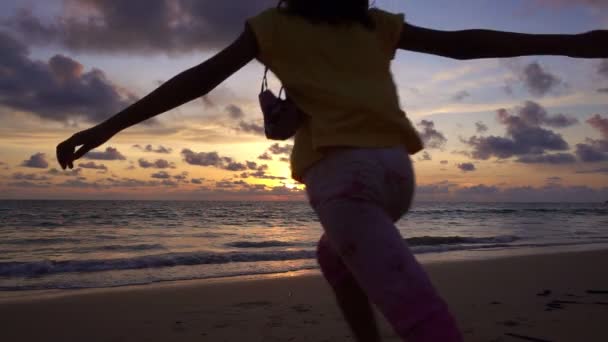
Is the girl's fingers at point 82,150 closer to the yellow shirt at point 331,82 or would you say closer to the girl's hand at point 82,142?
the girl's hand at point 82,142

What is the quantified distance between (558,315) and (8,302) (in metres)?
6.72

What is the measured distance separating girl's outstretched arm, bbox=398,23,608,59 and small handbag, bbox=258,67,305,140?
43 centimetres

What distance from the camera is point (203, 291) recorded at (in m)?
7.27

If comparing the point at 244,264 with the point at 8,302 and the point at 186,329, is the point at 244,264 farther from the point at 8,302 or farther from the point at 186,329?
the point at 186,329

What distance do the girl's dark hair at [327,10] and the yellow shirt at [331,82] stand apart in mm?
19

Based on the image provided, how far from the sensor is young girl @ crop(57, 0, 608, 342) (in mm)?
1291

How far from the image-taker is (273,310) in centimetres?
585

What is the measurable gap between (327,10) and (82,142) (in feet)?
2.78

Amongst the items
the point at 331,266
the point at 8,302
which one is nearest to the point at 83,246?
the point at 8,302

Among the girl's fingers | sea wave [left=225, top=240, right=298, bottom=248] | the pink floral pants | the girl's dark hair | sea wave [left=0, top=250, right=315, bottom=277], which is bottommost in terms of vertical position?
sea wave [left=225, top=240, right=298, bottom=248]

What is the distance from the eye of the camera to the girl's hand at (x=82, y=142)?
1528 mm

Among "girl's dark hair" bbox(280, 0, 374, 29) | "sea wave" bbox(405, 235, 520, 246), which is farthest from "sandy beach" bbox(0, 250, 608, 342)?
"sea wave" bbox(405, 235, 520, 246)

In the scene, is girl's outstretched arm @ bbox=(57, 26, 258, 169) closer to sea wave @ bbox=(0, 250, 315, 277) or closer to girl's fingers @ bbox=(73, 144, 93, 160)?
girl's fingers @ bbox=(73, 144, 93, 160)

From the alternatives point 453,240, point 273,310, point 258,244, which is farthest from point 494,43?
point 453,240
